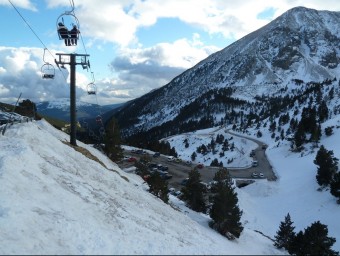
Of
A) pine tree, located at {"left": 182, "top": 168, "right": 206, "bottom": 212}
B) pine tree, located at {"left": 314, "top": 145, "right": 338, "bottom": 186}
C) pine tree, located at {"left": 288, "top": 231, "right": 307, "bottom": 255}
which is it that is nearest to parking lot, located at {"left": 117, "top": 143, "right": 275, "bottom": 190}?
pine tree, located at {"left": 314, "top": 145, "right": 338, "bottom": 186}

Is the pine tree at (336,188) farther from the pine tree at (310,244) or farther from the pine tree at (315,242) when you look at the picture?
the pine tree at (310,244)

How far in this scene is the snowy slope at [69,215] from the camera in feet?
49.3

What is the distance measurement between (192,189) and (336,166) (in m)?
34.4

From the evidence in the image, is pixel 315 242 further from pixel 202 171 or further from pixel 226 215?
pixel 202 171

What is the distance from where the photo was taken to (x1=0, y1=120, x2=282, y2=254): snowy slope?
49.3 ft

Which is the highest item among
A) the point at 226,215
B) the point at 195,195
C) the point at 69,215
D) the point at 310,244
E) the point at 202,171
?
the point at 69,215

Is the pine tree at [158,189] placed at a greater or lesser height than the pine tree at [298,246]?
greater

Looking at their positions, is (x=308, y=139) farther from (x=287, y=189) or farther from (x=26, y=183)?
(x=26, y=183)

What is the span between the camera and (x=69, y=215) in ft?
57.3

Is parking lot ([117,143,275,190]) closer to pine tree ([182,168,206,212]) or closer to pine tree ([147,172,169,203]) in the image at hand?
pine tree ([182,168,206,212])

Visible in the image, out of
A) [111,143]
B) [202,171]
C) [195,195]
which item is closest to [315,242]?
[195,195]

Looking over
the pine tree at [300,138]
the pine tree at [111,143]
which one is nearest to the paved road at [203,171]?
the pine tree at [300,138]

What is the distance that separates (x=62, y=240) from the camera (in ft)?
49.5

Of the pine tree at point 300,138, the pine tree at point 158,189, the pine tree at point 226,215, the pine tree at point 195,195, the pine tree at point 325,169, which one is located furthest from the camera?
the pine tree at point 300,138
